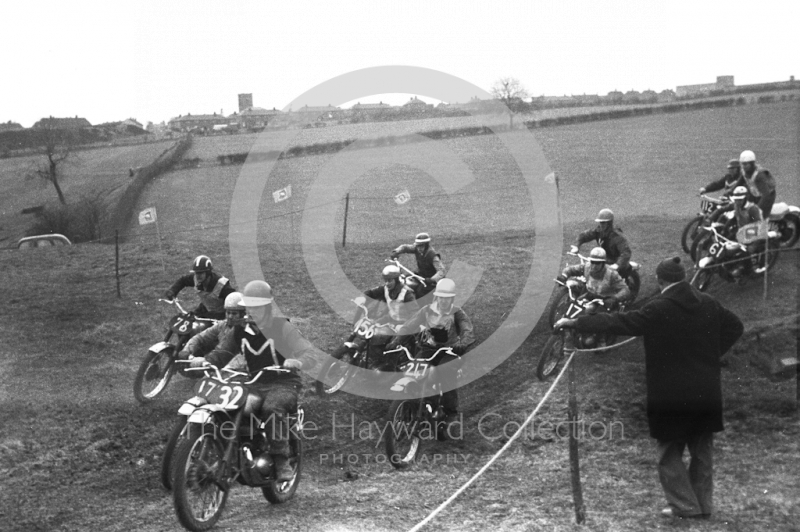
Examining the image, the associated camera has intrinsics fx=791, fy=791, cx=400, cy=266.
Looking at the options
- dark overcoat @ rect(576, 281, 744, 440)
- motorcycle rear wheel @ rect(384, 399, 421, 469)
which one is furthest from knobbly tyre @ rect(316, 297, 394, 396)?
dark overcoat @ rect(576, 281, 744, 440)

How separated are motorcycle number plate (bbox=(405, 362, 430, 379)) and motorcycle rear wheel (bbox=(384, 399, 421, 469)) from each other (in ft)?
0.91

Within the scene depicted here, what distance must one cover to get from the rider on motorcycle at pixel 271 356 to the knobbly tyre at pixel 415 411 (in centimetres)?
130

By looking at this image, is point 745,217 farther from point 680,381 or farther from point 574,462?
point 574,462

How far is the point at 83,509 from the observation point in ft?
23.1

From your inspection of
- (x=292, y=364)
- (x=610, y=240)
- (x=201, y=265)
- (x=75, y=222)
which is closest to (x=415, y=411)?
(x=292, y=364)

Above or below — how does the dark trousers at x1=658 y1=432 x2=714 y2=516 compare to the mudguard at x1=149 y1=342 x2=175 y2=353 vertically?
below

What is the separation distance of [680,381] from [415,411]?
3.10 metres

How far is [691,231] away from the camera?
16.2 m

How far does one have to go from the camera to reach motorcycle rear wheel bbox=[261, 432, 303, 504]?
22.8 feet

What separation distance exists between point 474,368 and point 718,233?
4678 millimetres

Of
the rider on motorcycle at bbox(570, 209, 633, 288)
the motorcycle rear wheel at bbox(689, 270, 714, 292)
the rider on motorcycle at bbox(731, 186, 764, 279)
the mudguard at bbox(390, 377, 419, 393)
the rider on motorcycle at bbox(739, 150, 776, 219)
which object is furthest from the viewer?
the rider on motorcycle at bbox(739, 150, 776, 219)

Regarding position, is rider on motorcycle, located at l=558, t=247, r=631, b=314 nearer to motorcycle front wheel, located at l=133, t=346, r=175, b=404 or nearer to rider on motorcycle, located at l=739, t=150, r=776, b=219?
rider on motorcycle, located at l=739, t=150, r=776, b=219

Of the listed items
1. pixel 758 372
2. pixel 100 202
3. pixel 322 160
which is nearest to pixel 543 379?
pixel 758 372


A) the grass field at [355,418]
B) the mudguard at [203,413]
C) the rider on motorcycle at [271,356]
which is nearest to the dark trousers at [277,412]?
the rider on motorcycle at [271,356]
